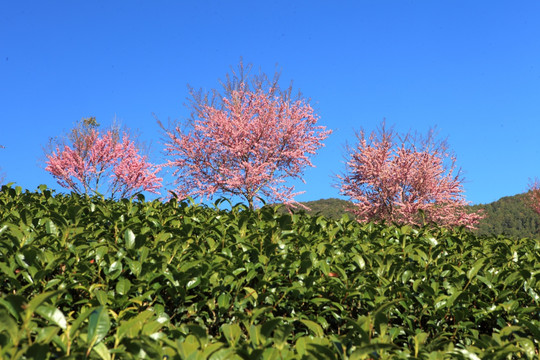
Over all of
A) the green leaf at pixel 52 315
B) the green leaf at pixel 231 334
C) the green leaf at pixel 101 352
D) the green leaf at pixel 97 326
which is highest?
the green leaf at pixel 52 315

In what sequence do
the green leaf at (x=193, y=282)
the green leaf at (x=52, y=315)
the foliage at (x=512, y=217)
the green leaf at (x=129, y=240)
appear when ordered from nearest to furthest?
1. the green leaf at (x=52, y=315)
2. the green leaf at (x=193, y=282)
3. the green leaf at (x=129, y=240)
4. the foliage at (x=512, y=217)

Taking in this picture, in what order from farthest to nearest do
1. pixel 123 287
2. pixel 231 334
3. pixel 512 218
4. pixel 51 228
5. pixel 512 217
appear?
pixel 512 217, pixel 512 218, pixel 51 228, pixel 123 287, pixel 231 334

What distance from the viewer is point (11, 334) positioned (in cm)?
195

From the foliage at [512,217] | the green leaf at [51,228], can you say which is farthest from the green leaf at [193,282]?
the foliage at [512,217]

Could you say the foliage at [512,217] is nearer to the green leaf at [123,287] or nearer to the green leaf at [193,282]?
the green leaf at [193,282]

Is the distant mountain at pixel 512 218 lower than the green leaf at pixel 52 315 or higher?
higher

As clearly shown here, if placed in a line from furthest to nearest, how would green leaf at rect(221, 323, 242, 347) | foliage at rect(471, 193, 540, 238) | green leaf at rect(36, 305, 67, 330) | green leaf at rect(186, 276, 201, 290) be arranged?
foliage at rect(471, 193, 540, 238), green leaf at rect(186, 276, 201, 290), green leaf at rect(221, 323, 242, 347), green leaf at rect(36, 305, 67, 330)

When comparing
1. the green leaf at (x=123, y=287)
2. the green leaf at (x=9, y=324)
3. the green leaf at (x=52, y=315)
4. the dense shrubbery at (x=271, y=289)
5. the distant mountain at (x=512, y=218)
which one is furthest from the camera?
the distant mountain at (x=512, y=218)

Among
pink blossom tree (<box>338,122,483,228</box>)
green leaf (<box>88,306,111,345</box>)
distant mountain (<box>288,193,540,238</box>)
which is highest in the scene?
distant mountain (<box>288,193,540,238</box>)

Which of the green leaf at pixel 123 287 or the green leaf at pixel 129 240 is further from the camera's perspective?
the green leaf at pixel 129 240

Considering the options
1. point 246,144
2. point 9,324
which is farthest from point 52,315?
point 246,144

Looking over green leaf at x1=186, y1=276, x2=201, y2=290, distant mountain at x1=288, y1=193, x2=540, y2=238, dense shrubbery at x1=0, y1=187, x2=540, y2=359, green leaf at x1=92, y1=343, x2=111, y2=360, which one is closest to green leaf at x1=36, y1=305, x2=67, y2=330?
dense shrubbery at x1=0, y1=187, x2=540, y2=359

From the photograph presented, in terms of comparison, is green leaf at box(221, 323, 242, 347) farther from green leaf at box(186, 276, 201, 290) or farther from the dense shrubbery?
green leaf at box(186, 276, 201, 290)

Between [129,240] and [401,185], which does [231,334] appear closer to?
[129,240]
